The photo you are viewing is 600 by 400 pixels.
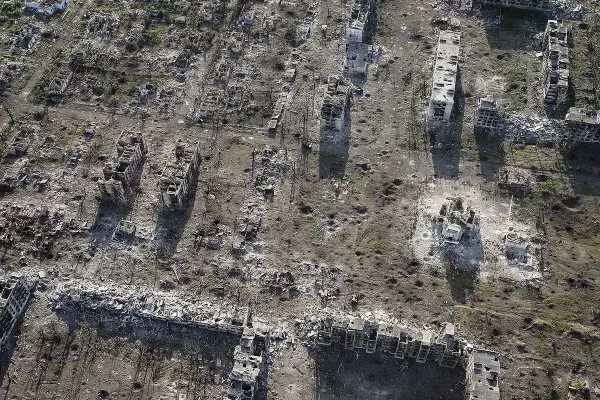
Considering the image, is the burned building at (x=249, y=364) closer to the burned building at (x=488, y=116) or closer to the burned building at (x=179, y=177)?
the burned building at (x=179, y=177)

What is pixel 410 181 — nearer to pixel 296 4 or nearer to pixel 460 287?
pixel 460 287

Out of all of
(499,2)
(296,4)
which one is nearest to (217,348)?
(296,4)

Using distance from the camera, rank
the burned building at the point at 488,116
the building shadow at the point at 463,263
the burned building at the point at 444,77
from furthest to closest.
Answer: the burned building at the point at 444,77 < the burned building at the point at 488,116 < the building shadow at the point at 463,263

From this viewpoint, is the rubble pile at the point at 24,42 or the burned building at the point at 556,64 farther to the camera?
the rubble pile at the point at 24,42

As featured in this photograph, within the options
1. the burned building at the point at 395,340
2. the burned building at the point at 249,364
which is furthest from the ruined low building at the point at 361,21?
the burned building at the point at 249,364

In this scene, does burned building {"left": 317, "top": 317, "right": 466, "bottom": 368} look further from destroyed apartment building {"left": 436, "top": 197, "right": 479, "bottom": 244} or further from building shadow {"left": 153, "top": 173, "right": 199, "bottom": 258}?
building shadow {"left": 153, "top": 173, "right": 199, "bottom": 258}

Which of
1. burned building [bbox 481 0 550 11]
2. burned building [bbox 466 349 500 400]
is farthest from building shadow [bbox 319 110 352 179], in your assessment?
burned building [bbox 481 0 550 11]
